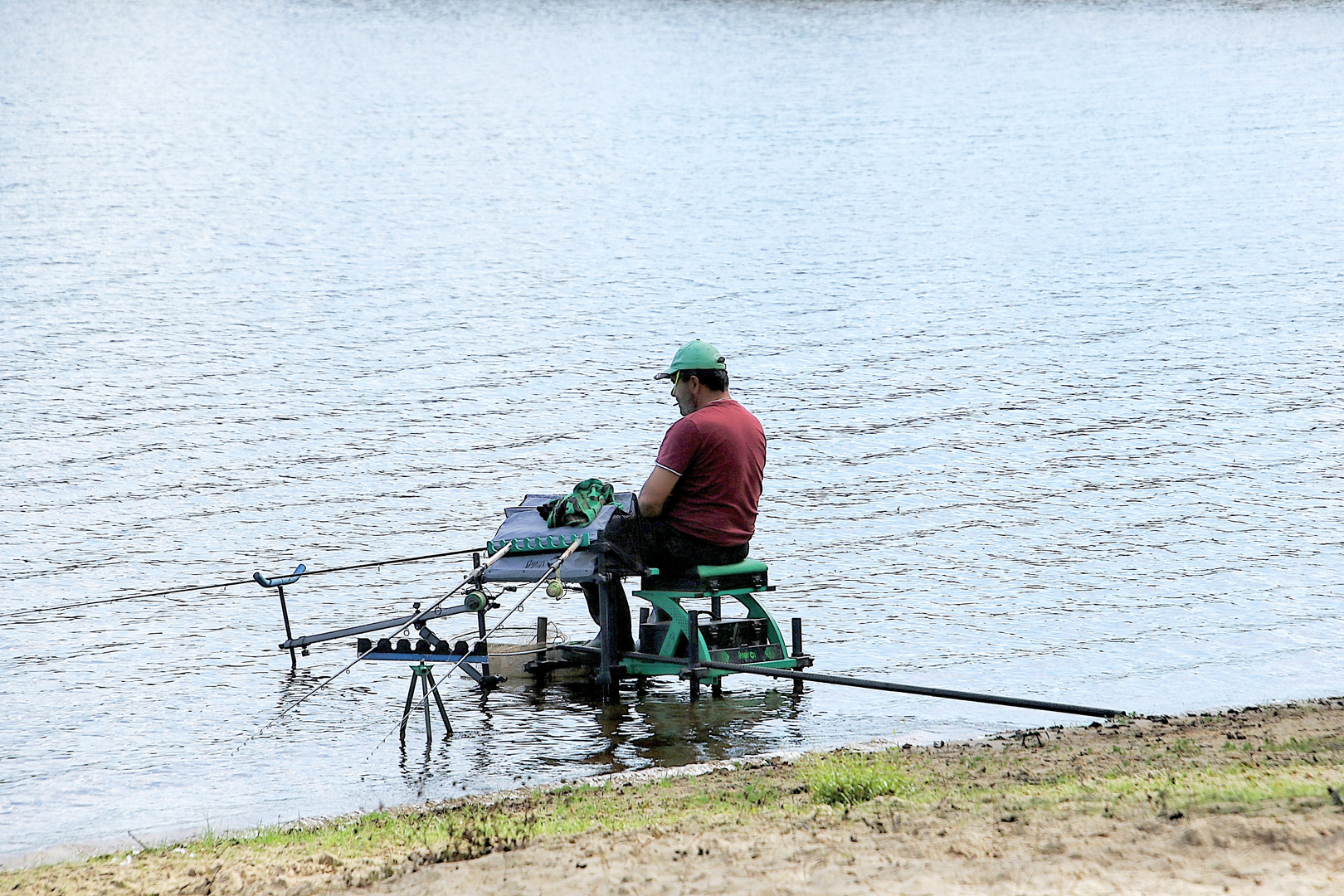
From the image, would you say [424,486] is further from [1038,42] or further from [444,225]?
[1038,42]

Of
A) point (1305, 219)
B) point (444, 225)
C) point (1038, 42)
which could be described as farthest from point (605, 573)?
point (1038, 42)

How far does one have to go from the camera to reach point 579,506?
28.7 feet

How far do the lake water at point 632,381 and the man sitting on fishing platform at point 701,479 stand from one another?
3.01ft

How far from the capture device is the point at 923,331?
22516 millimetres

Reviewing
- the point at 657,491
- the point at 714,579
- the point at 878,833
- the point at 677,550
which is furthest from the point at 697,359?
the point at 878,833

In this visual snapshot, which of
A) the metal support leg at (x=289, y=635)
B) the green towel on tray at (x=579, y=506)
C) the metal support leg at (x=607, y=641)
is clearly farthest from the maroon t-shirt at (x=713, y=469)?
the metal support leg at (x=289, y=635)

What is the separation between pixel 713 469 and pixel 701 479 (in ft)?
0.32

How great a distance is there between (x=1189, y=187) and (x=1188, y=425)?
19778mm

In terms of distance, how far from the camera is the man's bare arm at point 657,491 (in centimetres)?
851

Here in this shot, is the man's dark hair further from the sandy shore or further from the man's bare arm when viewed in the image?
the sandy shore

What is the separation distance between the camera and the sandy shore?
4.63 m

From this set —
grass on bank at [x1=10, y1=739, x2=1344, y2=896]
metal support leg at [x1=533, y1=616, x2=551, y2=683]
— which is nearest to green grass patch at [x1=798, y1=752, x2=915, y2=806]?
grass on bank at [x1=10, y1=739, x2=1344, y2=896]

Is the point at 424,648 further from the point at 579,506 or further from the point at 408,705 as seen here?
the point at 579,506

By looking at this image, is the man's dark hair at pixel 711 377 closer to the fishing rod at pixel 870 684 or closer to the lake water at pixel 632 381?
the fishing rod at pixel 870 684
